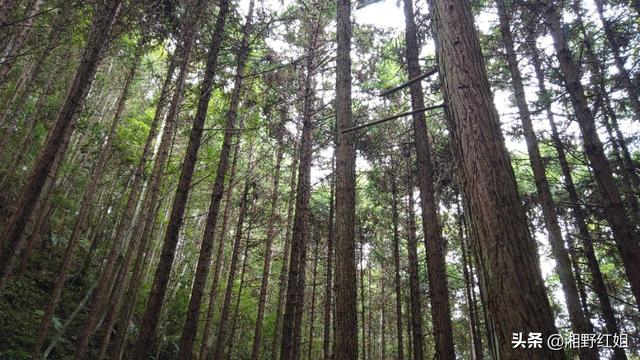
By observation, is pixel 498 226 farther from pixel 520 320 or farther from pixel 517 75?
pixel 517 75

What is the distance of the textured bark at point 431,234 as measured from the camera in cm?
675

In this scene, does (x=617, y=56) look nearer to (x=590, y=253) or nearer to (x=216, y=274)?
(x=590, y=253)

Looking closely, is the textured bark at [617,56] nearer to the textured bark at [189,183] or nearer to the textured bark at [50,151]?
the textured bark at [189,183]

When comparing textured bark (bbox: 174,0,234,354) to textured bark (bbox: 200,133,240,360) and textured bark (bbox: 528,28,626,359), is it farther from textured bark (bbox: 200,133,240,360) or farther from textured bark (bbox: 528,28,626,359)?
textured bark (bbox: 528,28,626,359)

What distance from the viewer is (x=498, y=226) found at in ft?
7.81

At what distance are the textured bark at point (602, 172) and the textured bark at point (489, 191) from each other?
5.19 meters

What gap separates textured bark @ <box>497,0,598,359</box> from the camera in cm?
621

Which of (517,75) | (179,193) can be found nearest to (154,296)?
(179,193)

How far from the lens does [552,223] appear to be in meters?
6.87

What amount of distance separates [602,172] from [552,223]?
4.09 feet

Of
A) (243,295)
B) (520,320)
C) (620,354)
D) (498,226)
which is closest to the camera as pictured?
(520,320)

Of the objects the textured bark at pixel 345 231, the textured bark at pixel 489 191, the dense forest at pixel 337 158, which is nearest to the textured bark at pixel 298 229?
the dense forest at pixel 337 158

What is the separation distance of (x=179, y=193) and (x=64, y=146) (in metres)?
2.65

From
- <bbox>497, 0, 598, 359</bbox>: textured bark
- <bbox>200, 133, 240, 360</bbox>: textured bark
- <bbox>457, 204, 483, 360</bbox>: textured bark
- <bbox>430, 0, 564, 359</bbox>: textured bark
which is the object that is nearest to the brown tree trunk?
<bbox>200, 133, 240, 360</bbox>: textured bark
